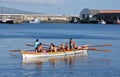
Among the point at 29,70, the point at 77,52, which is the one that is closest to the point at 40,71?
the point at 29,70

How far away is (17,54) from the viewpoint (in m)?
60.5

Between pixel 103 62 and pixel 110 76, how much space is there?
1072cm

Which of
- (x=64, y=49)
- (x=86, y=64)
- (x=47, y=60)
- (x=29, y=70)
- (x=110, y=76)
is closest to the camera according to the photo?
(x=110, y=76)

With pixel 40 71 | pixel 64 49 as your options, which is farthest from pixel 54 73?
pixel 64 49

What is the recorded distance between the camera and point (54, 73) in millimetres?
43188

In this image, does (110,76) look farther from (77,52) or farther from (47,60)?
(77,52)

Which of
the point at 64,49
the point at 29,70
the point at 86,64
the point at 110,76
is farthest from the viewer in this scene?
the point at 64,49

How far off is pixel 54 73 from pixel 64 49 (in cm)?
1523

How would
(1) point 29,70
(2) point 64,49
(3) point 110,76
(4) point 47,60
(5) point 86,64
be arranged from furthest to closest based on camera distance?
1. (2) point 64,49
2. (4) point 47,60
3. (5) point 86,64
4. (1) point 29,70
5. (3) point 110,76

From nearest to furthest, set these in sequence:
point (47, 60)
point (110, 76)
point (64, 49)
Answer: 1. point (110, 76)
2. point (47, 60)
3. point (64, 49)

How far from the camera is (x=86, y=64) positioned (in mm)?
50125

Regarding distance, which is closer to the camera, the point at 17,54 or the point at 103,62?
the point at 103,62

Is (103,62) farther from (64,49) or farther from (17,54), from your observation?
(17,54)

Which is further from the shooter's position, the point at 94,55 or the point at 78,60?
the point at 94,55
